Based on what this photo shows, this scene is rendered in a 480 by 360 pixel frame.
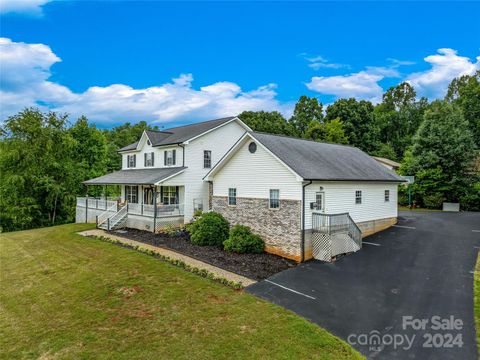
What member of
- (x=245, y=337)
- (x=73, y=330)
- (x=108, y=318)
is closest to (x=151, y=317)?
(x=108, y=318)

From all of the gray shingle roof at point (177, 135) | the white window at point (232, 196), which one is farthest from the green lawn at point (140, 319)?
the gray shingle roof at point (177, 135)

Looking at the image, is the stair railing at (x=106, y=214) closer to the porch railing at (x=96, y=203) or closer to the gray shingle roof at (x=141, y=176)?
the porch railing at (x=96, y=203)

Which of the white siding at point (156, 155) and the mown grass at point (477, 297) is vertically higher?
the white siding at point (156, 155)

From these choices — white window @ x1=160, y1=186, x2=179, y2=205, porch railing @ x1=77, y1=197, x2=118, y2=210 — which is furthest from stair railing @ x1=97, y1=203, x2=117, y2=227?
white window @ x1=160, y1=186, x2=179, y2=205

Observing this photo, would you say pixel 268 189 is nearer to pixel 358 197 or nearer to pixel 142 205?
pixel 358 197

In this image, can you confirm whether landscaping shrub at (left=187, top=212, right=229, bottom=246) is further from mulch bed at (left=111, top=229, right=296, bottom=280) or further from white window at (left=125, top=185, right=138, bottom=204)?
white window at (left=125, top=185, right=138, bottom=204)

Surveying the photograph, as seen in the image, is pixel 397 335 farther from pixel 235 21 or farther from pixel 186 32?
pixel 186 32
